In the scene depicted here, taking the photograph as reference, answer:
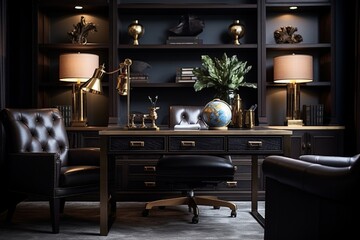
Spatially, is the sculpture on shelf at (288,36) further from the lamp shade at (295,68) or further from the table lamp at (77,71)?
the table lamp at (77,71)

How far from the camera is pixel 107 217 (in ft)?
10.00

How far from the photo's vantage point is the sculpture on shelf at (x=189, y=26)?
4586mm

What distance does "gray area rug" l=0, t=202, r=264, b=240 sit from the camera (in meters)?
3.02

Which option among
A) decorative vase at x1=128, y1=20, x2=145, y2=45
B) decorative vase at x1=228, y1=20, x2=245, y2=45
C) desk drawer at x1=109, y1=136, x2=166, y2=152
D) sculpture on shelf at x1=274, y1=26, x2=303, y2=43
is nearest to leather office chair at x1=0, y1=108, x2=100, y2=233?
desk drawer at x1=109, y1=136, x2=166, y2=152

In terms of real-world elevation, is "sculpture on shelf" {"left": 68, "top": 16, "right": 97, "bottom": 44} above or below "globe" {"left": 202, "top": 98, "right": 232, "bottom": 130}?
above

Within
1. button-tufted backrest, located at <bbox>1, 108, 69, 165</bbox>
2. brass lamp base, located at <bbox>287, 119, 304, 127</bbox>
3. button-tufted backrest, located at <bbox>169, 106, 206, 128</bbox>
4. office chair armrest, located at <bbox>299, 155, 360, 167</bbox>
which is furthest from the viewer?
brass lamp base, located at <bbox>287, 119, 304, 127</bbox>

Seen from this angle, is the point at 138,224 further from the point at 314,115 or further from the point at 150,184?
the point at 314,115

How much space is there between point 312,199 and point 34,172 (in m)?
2.10

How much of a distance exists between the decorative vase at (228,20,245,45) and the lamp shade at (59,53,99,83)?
4.78 feet


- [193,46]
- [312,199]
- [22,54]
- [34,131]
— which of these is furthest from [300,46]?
[312,199]

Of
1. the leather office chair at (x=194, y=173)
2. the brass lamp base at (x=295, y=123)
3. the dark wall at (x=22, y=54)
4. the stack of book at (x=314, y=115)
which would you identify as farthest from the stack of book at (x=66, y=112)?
the stack of book at (x=314, y=115)

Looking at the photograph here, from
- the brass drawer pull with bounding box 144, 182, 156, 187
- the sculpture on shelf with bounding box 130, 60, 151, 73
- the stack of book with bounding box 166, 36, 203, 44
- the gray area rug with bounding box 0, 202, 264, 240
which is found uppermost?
the stack of book with bounding box 166, 36, 203, 44

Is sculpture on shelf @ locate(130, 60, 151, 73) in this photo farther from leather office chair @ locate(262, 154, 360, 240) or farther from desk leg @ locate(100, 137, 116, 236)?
leather office chair @ locate(262, 154, 360, 240)

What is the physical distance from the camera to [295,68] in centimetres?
434
